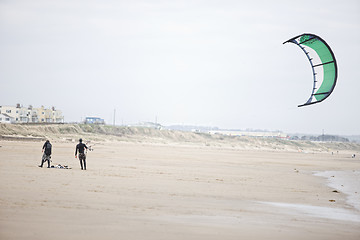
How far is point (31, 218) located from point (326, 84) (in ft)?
33.2

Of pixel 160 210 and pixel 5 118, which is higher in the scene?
pixel 5 118

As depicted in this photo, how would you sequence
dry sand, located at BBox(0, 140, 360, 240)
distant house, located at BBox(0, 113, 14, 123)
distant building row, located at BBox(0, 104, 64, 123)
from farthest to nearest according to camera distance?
distant building row, located at BBox(0, 104, 64, 123) → distant house, located at BBox(0, 113, 14, 123) → dry sand, located at BBox(0, 140, 360, 240)

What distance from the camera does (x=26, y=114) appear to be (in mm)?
98750

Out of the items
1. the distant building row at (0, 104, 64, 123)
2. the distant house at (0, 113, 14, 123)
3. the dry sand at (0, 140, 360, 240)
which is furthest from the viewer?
the distant building row at (0, 104, 64, 123)

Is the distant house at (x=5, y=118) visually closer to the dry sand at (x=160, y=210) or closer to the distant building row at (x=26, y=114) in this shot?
the distant building row at (x=26, y=114)

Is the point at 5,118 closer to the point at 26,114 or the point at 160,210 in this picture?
the point at 26,114

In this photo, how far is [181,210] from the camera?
8898 millimetres

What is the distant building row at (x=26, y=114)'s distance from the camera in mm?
92050

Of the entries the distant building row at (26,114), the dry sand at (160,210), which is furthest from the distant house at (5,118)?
the dry sand at (160,210)

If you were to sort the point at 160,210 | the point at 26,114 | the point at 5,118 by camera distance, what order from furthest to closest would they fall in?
1. the point at 26,114
2. the point at 5,118
3. the point at 160,210

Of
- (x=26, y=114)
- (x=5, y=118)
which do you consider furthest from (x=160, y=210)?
(x=26, y=114)

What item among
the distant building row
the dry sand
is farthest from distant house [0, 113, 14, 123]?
the dry sand

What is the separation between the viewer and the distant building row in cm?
9205

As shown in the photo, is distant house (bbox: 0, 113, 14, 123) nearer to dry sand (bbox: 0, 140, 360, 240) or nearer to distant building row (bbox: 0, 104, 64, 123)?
distant building row (bbox: 0, 104, 64, 123)
